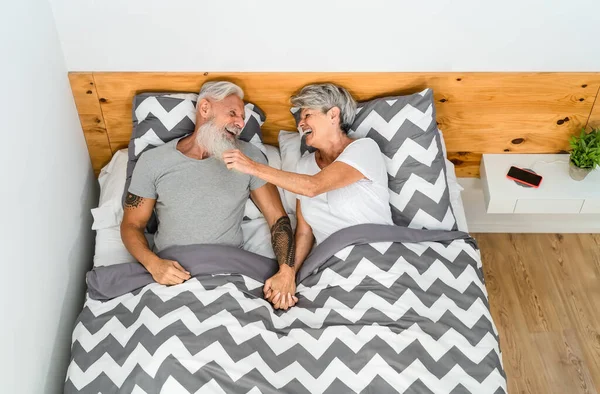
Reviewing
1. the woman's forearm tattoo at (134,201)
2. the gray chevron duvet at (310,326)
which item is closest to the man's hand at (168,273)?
the gray chevron duvet at (310,326)

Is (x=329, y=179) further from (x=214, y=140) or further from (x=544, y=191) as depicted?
(x=544, y=191)

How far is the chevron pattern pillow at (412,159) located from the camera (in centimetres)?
230

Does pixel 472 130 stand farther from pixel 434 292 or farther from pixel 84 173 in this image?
pixel 84 173

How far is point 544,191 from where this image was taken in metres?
2.44

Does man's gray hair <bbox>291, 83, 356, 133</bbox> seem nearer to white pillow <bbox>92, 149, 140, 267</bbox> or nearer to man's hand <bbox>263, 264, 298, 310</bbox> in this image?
man's hand <bbox>263, 264, 298, 310</bbox>

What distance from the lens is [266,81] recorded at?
94.6 inches

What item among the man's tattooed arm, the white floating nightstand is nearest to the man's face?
the man's tattooed arm

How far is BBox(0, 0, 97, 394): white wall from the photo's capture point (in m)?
1.75

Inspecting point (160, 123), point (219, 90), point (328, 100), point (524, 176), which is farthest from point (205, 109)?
point (524, 176)

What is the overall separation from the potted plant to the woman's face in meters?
0.96

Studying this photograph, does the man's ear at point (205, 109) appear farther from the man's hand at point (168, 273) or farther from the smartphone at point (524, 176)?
the smartphone at point (524, 176)

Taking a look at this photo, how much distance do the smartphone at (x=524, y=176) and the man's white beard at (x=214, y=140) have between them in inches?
43.8
